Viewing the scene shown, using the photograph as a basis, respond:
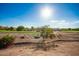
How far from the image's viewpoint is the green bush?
2615 millimetres

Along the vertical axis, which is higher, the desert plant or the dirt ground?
the desert plant

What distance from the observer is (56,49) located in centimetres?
260

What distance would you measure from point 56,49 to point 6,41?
0.72 metres

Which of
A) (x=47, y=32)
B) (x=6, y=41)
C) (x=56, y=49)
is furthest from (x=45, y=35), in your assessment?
(x=6, y=41)

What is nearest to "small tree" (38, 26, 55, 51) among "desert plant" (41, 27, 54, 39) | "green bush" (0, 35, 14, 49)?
"desert plant" (41, 27, 54, 39)

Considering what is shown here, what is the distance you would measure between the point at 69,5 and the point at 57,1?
0.18m

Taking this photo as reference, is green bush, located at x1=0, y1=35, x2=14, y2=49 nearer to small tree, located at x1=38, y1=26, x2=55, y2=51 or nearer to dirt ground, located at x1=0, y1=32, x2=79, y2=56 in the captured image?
dirt ground, located at x1=0, y1=32, x2=79, y2=56

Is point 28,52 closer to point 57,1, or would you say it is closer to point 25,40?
point 25,40

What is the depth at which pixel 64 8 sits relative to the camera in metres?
2.62

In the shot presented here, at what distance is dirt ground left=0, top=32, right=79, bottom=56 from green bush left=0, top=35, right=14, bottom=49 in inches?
2.3

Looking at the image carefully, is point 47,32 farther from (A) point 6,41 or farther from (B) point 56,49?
(A) point 6,41

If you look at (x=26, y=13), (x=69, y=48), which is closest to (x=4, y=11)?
(x=26, y=13)

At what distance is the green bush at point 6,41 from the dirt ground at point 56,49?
0.19 feet

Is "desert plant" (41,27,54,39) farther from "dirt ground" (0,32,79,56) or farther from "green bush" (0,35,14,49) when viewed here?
"green bush" (0,35,14,49)
